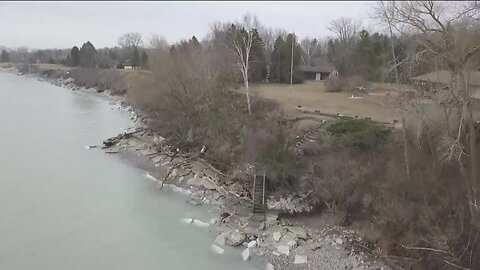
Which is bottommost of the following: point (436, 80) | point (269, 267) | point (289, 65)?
point (269, 267)

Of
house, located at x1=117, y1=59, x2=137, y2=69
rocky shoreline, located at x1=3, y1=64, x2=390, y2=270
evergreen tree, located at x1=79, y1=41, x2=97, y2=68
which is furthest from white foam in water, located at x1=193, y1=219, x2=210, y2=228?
evergreen tree, located at x1=79, y1=41, x2=97, y2=68

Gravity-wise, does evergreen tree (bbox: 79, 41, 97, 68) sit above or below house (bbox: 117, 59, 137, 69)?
above

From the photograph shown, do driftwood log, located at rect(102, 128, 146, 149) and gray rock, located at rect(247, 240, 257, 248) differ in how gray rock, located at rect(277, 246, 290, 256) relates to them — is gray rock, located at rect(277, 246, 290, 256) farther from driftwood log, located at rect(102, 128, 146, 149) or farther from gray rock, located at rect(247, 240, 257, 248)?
driftwood log, located at rect(102, 128, 146, 149)

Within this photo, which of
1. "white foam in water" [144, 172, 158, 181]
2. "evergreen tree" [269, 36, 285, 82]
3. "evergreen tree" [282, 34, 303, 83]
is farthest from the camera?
"evergreen tree" [282, 34, 303, 83]

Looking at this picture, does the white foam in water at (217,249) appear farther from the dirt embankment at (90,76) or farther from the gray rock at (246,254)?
the dirt embankment at (90,76)

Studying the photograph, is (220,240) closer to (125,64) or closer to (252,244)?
(252,244)

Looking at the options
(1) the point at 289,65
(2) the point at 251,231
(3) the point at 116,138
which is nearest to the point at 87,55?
(1) the point at 289,65
